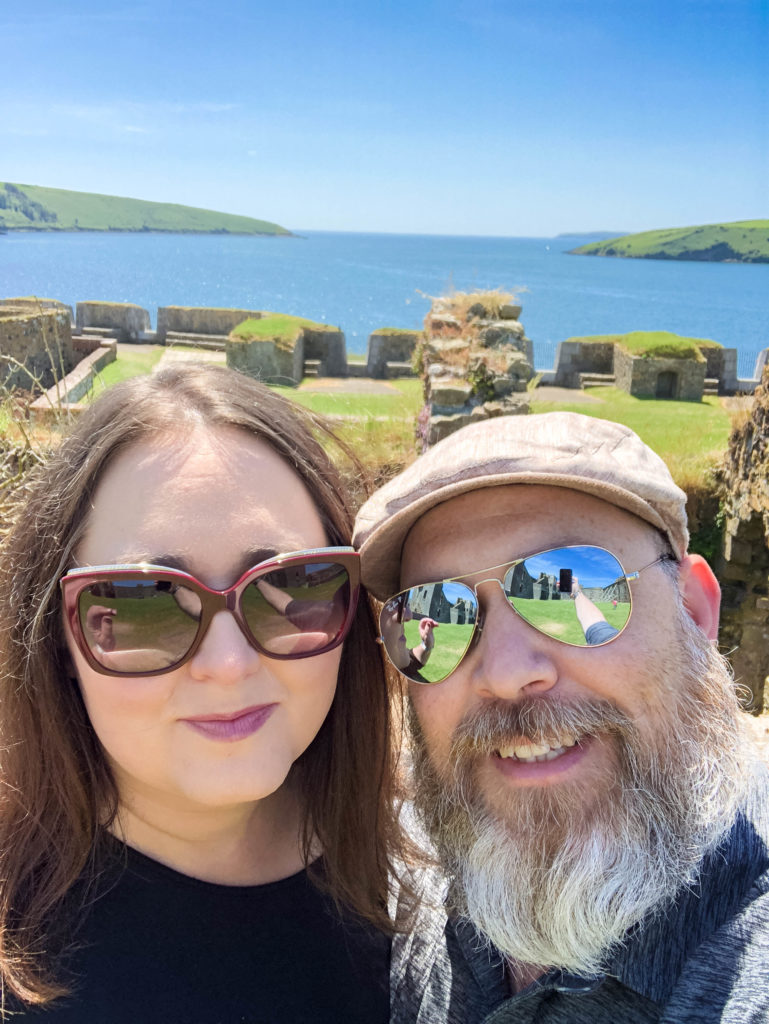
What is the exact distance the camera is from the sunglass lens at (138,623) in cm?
164

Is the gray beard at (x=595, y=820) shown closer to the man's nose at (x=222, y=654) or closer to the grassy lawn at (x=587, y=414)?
the man's nose at (x=222, y=654)

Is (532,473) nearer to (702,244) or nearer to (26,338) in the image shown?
(26,338)

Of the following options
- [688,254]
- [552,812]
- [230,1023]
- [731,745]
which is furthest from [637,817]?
[688,254]

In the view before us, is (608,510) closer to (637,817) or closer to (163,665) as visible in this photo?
(637,817)

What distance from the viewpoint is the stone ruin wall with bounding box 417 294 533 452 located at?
974 cm

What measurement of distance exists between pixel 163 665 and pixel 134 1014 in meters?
0.72

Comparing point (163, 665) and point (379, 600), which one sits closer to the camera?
point (163, 665)

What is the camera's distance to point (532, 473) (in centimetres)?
186

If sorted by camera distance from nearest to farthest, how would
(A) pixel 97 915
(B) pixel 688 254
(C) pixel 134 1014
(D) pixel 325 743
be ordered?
1. (C) pixel 134 1014
2. (A) pixel 97 915
3. (D) pixel 325 743
4. (B) pixel 688 254

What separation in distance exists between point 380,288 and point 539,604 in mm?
117512

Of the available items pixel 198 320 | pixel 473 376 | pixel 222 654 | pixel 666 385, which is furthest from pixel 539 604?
pixel 198 320

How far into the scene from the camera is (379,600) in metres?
2.21

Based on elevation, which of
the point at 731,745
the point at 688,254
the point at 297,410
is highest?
the point at 688,254

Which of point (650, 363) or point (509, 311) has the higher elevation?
point (509, 311)
